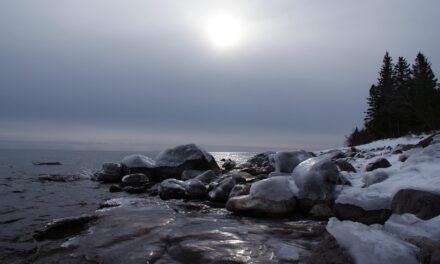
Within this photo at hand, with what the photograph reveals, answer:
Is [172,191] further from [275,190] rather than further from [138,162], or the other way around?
[138,162]

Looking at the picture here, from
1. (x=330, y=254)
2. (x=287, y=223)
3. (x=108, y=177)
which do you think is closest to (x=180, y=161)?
(x=108, y=177)

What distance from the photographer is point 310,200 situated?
9.71 meters

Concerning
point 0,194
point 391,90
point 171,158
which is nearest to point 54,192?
point 0,194

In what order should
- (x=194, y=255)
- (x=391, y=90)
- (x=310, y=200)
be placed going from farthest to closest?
(x=391, y=90) < (x=310, y=200) < (x=194, y=255)

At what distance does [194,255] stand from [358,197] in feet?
15.1

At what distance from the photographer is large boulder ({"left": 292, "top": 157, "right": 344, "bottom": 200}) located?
387 inches

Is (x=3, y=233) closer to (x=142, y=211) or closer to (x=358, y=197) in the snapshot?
(x=142, y=211)

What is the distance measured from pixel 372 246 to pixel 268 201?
5.01 metres

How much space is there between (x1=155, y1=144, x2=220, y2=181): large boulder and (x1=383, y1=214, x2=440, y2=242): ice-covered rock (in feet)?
51.3

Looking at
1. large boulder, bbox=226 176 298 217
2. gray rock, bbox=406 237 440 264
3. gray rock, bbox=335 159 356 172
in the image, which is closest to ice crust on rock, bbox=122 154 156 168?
gray rock, bbox=335 159 356 172

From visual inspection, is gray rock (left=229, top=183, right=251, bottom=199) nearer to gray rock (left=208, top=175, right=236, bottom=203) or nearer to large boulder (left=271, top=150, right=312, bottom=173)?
gray rock (left=208, top=175, right=236, bottom=203)

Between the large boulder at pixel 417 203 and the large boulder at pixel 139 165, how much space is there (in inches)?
601

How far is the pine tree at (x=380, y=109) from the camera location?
1820 inches

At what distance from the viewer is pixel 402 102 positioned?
3647 cm
